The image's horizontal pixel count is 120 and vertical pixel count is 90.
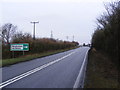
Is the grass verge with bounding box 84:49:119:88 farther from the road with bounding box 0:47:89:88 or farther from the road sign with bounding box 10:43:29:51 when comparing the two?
the road sign with bounding box 10:43:29:51

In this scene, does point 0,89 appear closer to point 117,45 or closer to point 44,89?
point 44,89

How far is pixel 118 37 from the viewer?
46.6 feet

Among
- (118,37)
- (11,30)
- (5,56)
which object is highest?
(11,30)

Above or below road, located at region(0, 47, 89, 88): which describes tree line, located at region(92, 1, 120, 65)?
above

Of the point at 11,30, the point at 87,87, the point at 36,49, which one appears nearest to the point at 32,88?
the point at 87,87

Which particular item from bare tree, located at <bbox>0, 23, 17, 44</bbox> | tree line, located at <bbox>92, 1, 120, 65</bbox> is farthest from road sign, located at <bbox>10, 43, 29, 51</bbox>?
bare tree, located at <bbox>0, 23, 17, 44</bbox>

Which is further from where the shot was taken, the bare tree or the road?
the bare tree

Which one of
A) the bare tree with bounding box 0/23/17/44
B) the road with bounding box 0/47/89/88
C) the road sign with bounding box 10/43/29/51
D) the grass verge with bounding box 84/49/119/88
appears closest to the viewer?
the road with bounding box 0/47/89/88

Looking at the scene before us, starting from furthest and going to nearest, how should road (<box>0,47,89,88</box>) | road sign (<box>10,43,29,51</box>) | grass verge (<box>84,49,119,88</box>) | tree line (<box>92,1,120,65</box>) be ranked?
road sign (<box>10,43,29,51</box>) < tree line (<box>92,1,120,65</box>) < grass verge (<box>84,49,119,88</box>) < road (<box>0,47,89,88</box>)

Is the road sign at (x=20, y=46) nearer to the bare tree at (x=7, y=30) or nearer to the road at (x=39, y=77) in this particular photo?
the road at (x=39, y=77)

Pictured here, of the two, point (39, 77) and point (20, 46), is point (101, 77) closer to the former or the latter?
point (39, 77)

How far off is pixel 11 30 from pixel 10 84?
73.4m

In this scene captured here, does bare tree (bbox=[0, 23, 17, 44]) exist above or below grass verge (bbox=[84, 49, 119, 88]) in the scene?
above

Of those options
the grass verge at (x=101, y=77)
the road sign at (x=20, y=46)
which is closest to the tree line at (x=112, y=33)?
the grass verge at (x=101, y=77)
